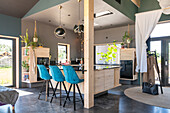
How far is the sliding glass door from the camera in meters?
5.54

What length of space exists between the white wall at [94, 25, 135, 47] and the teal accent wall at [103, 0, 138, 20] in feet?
3.01

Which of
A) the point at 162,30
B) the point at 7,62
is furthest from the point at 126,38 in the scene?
the point at 7,62

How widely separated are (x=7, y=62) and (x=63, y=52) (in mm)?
3132

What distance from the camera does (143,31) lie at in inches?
175

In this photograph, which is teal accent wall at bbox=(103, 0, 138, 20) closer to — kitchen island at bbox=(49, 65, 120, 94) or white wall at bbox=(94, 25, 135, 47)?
white wall at bbox=(94, 25, 135, 47)

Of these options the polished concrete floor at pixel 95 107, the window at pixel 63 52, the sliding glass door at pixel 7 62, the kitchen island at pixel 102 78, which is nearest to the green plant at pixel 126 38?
the kitchen island at pixel 102 78

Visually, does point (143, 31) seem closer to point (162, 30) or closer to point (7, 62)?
point (162, 30)

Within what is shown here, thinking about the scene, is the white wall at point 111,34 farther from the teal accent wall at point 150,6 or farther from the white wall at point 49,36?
the white wall at point 49,36

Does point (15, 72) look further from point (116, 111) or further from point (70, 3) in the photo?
point (116, 111)

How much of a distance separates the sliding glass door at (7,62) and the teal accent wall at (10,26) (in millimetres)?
351

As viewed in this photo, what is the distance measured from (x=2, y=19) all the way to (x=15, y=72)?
224 cm

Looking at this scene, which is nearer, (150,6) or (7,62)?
(7,62)

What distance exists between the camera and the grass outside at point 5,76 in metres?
5.53

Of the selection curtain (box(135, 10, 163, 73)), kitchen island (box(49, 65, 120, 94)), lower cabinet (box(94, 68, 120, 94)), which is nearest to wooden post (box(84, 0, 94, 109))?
kitchen island (box(49, 65, 120, 94))
